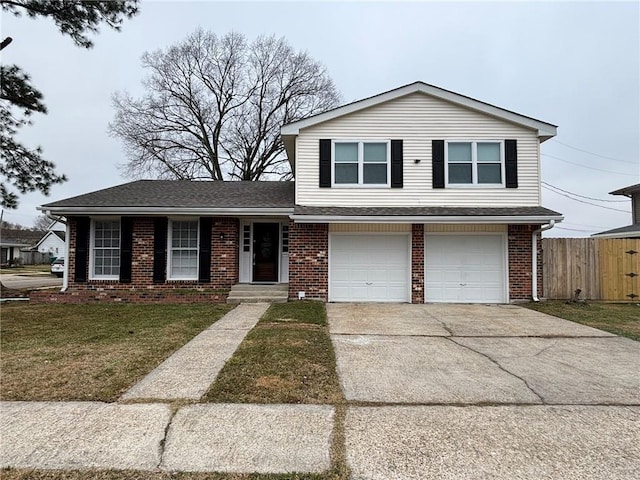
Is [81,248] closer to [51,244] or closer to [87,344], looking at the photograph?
[87,344]

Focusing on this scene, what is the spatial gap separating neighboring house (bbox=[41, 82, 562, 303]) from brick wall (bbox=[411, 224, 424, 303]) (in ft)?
0.09

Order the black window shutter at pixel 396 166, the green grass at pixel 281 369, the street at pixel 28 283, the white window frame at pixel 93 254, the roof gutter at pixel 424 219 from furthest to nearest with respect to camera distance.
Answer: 1. the street at pixel 28 283
2. the white window frame at pixel 93 254
3. the black window shutter at pixel 396 166
4. the roof gutter at pixel 424 219
5. the green grass at pixel 281 369

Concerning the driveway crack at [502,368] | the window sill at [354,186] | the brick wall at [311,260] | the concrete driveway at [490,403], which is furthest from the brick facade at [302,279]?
the driveway crack at [502,368]

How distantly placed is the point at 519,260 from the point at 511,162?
2.86 m

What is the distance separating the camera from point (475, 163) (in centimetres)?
1075

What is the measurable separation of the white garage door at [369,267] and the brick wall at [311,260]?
11.6 inches

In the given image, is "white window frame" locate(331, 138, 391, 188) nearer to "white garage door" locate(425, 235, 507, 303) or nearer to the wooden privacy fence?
"white garage door" locate(425, 235, 507, 303)

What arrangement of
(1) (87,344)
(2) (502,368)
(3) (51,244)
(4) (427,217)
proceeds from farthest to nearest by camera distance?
(3) (51,244) → (4) (427,217) → (1) (87,344) → (2) (502,368)

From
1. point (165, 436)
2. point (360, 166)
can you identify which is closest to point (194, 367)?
point (165, 436)

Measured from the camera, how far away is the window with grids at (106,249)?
10.9 m

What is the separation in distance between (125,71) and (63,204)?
1673 centimetres

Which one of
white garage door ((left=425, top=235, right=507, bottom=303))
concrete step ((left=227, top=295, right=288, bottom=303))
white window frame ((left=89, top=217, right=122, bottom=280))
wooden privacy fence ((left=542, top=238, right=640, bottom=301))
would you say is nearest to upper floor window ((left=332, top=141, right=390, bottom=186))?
white garage door ((left=425, top=235, right=507, bottom=303))

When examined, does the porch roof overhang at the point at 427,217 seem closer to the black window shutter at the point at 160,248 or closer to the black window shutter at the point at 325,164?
the black window shutter at the point at 325,164

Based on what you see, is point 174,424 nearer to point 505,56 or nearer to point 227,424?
point 227,424
